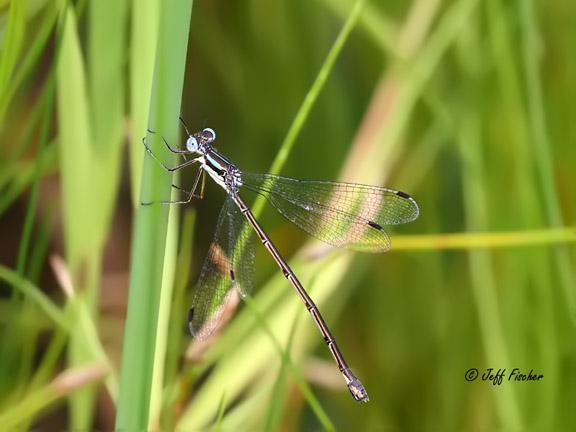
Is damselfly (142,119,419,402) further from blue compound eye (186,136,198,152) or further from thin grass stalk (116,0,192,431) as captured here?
thin grass stalk (116,0,192,431)

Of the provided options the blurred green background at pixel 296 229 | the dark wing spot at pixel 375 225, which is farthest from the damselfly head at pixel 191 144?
the dark wing spot at pixel 375 225

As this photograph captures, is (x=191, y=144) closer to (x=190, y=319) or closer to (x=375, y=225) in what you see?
(x=190, y=319)

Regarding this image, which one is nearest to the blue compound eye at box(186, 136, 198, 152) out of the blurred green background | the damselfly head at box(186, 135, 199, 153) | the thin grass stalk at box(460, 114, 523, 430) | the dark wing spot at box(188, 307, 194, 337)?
the damselfly head at box(186, 135, 199, 153)

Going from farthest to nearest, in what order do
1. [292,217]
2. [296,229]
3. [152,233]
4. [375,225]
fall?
[296,229] < [292,217] < [375,225] < [152,233]

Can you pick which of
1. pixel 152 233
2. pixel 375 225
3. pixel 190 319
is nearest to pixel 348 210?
pixel 375 225

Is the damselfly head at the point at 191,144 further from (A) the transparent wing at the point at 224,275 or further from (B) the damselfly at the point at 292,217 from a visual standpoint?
(A) the transparent wing at the point at 224,275

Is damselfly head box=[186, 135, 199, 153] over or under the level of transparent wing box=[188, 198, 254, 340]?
over

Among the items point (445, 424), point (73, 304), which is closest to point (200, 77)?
point (73, 304)
